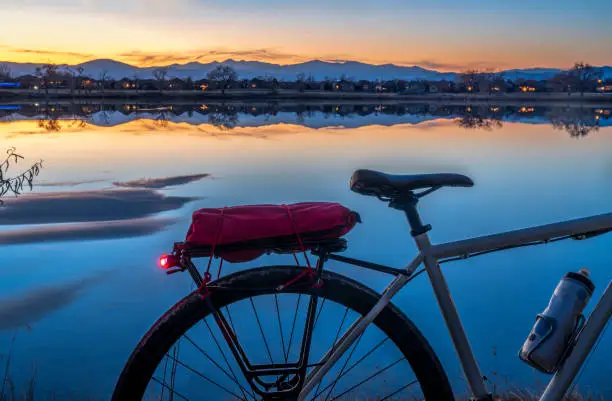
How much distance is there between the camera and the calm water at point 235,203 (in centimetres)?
746

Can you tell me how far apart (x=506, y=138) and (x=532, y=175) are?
13.8 metres

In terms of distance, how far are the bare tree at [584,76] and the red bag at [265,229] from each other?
158894mm

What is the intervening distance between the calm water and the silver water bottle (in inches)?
Answer: 102

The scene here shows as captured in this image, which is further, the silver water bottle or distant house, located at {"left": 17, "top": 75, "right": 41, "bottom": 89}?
distant house, located at {"left": 17, "top": 75, "right": 41, "bottom": 89}

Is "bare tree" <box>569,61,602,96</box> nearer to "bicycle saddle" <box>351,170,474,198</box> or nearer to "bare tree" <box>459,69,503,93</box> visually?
"bare tree" <box>459,69,503,93</box>

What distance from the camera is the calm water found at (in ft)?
24.5

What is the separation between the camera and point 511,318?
27.7 ft

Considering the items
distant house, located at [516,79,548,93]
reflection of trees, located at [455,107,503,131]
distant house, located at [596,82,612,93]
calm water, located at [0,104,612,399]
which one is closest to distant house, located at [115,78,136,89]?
distant house, located at [516,79,548,93]

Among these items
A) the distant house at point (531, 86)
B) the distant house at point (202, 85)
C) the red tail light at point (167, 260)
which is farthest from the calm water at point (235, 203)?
the distant house at point (531, 86)

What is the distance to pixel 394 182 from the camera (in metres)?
2.39

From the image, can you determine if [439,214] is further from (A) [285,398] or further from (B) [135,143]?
(B) [135,143]

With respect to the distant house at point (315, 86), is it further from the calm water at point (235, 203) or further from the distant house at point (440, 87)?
the calm water at point (235, 203)

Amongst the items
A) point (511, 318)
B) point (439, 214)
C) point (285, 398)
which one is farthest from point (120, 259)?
point (285, 398)

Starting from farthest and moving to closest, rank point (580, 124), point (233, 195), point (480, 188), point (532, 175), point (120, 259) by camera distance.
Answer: point (580, 124), point (532, 175), point (480, 188), point (233, 195), point (120, 259)
